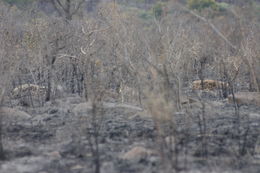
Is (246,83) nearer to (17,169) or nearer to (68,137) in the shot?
(68,137)

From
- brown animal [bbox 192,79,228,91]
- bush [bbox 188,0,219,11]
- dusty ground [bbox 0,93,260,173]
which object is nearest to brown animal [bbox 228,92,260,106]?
dusty ground [bbox 0,93,260,173]

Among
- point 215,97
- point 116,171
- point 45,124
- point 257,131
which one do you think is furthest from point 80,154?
point 215,97

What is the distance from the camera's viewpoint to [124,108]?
1298 cm

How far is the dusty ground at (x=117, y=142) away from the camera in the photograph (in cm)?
811

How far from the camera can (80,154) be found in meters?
8.77

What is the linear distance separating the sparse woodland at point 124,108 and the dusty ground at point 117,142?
20 mm

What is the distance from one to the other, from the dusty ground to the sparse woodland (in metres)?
0.02

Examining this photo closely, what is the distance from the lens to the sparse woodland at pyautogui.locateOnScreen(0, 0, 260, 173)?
822 centimetres

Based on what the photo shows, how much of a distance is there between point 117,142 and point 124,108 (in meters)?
3.35

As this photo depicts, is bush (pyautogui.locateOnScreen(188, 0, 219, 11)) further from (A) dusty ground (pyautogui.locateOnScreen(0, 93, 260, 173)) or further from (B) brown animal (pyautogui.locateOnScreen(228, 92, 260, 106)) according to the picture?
(A) dusty ground (pyautogui.locateOnScreen(0, 93, 260, 173))

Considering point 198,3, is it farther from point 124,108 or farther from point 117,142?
point 117,142

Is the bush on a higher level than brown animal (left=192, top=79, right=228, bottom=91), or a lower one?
higher

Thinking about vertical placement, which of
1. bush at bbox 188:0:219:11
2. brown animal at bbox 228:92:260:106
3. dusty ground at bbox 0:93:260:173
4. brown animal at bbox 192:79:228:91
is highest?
bush at bbox 188:0:219:11

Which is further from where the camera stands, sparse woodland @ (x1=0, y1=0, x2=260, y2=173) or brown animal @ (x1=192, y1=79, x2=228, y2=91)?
brown animal @ (x1=192, y1=79, x2=228, y2=91)
